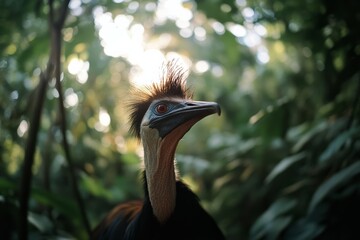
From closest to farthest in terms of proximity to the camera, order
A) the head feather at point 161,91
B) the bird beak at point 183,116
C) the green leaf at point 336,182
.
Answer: the bird beak at point 183,116 < the head feather at point 161,91 < the green leaf at point 336,182

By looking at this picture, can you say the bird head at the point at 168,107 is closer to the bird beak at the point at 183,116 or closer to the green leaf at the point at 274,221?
the bird beak at the point at 183,116

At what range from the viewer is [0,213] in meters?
2.22

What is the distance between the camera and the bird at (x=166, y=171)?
1.72 m

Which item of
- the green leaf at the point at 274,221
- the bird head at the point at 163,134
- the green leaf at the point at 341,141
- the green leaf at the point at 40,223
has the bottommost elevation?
the green leaf at the point at 274,221

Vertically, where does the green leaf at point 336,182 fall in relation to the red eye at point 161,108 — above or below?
below

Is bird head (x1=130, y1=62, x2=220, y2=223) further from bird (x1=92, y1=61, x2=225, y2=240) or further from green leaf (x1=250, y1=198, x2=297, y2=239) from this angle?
green leaf (x1=250, y1=198, x2=297, y2=239)

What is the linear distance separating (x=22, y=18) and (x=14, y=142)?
746 mm

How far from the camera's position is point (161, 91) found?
1871 mm

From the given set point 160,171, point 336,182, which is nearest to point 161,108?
point 160,171

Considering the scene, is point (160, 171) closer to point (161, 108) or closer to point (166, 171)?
point (166, 171)

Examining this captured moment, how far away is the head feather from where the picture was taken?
186 cm

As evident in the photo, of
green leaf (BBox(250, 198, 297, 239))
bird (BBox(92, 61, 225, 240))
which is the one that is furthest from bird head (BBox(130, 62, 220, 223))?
green leaf (BBox(250, 198, 297, 239))

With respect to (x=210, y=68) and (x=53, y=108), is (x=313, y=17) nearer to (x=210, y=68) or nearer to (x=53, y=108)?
(x=210, y=68)

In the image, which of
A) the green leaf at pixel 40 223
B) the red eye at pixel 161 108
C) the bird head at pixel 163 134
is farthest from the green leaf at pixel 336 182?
the green leaf at pixel 40 223
